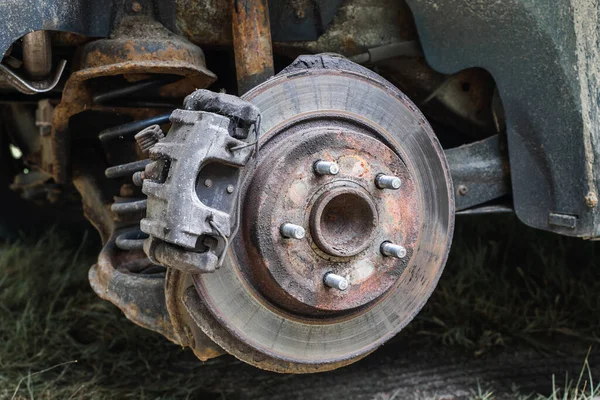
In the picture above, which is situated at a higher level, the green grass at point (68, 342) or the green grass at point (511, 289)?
the green grass at point (68, 342)

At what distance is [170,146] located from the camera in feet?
3.92

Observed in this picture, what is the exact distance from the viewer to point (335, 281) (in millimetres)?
1289

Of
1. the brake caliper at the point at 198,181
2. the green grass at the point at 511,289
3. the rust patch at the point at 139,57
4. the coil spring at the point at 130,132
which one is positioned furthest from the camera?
the green grass at the point at 511,289

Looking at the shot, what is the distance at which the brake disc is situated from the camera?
1.28 meters

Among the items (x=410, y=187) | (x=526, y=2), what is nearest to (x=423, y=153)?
(x=410, y=187)

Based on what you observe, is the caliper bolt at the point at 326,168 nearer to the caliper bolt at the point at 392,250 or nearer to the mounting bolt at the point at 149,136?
the caliper bolt at the point at 392,250

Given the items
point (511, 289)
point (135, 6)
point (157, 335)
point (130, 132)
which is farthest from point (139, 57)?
point (511, 289)

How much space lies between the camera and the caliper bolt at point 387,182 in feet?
4.35

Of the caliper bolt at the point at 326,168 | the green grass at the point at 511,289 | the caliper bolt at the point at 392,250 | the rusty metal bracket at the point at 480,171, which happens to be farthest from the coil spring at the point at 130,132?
the green grass at the point at 511,289

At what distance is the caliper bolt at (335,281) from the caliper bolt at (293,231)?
91 mm

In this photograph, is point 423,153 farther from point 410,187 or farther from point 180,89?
point 180,89

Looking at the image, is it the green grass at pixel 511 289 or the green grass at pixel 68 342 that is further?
the green grass at pixel 511 289

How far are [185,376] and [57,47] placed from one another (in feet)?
2.98

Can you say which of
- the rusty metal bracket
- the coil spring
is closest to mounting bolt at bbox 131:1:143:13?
the coil spring
